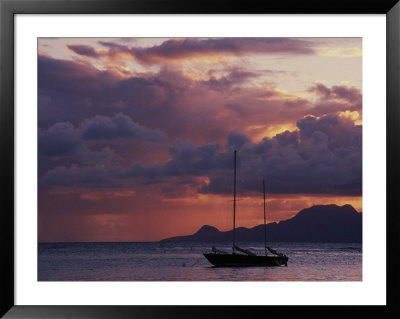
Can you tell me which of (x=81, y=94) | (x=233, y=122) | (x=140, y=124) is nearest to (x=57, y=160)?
(x=81, y=94)

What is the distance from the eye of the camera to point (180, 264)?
34625 millimetres

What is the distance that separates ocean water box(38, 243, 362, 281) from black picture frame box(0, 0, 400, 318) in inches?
735

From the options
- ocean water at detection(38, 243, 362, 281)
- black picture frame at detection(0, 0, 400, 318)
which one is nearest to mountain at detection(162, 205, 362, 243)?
ocean water at detection(38, 243, 362, 281)

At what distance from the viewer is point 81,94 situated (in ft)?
112

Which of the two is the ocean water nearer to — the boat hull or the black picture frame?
the boat hull

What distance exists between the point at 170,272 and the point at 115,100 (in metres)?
10.3

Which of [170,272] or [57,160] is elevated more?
[57,160]

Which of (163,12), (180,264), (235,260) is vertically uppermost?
(163,12)

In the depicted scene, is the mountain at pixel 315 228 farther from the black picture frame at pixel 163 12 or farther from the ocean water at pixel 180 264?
the black picture frame at pixel 163 12

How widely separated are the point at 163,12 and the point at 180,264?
31.4 m

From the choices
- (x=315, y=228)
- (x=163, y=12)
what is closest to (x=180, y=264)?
(x=315, y=228)

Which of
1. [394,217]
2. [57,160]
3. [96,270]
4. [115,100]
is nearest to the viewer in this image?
[394,217]

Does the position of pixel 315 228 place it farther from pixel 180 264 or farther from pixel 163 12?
pixel 163 12

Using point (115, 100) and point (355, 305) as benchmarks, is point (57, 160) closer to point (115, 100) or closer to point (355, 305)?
point (115, 100)
